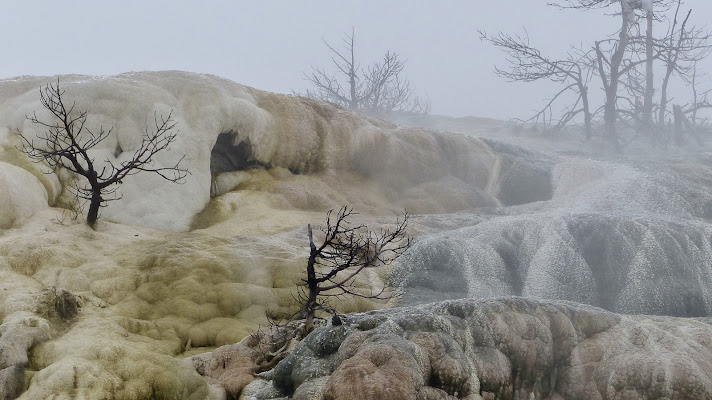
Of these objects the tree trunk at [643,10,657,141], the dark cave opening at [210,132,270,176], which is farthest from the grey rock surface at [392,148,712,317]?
the tree trunk at [643,10,657,141]

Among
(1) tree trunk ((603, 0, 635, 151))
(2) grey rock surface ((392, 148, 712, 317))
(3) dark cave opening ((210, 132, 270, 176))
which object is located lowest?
(2) grey rock surface ((392, 148, 712, 317))

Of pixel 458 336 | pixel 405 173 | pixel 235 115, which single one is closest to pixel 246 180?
pixel 235 115

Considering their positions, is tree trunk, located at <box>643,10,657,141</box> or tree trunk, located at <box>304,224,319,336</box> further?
tree trunk, located at <box>643,10,657,141</box>

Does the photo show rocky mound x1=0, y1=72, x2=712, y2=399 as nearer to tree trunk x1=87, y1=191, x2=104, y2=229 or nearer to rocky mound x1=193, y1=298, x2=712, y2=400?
rocky mound x1=193, y1=298, x2=712, y2=400

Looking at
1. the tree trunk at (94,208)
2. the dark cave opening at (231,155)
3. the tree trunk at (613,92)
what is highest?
the tree trunk at (613,92)

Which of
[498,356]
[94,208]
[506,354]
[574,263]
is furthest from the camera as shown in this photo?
[574,263]

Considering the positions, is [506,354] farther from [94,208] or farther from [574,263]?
[94,208]

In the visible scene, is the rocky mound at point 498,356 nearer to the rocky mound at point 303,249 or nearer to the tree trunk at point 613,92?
the rocky mound at point 303,249

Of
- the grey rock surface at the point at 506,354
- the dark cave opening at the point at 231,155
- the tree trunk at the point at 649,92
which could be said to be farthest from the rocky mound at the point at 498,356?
the tree trunk at the point at 649,92

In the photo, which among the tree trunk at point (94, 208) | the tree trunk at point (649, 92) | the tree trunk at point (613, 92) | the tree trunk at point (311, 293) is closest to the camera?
the tree trunk at point (311, 293)

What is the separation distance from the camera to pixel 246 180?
42.6ft

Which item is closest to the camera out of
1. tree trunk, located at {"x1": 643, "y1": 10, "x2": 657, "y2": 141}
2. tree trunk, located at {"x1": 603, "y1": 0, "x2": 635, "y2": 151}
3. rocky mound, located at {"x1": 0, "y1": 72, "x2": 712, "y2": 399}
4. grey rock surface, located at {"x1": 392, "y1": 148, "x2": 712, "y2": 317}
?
rocky mound, located at {"x1": 0, "y1": 72, "x2": 712, "y2": 399}

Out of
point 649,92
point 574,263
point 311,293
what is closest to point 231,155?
point 574,263

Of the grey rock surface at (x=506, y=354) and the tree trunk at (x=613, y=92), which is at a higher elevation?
the tree trunk at (x=613, y=92)
